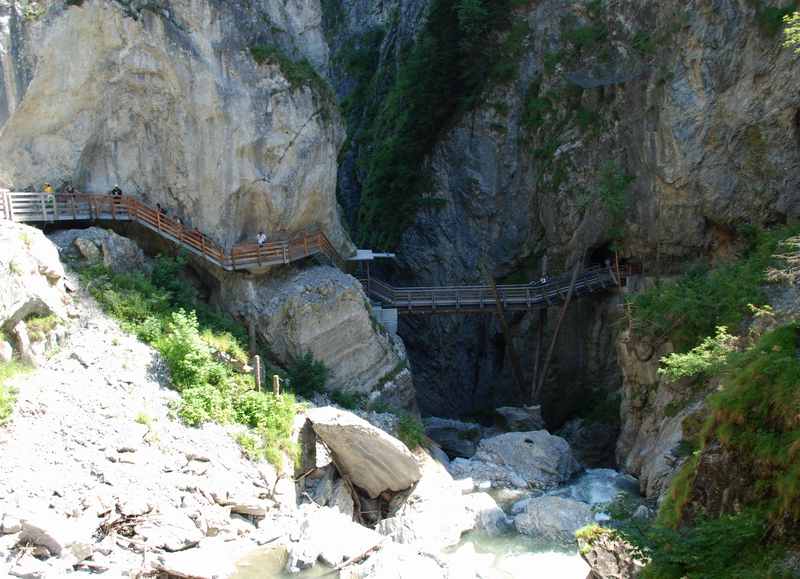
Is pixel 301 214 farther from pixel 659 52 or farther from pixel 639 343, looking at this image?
pixel 659 52

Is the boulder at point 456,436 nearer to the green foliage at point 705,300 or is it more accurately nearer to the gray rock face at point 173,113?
the green foliage at point 705,300

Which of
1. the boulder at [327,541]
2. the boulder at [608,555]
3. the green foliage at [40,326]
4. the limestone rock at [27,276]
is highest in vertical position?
the limestone rock at [27,276]

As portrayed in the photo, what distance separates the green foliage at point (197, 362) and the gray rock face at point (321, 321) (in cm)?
189

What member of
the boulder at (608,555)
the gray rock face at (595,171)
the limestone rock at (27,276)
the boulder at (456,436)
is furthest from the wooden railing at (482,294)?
the boulder at (608,555)

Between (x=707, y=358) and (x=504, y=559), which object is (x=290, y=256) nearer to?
(x=504, y=559)

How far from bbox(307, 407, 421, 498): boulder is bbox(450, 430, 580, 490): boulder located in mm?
3054

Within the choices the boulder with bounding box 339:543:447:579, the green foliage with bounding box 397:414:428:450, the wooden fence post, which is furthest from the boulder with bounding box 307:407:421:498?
the boulder with bounding box 339:543:447:579

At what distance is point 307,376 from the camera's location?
2509 centimetres

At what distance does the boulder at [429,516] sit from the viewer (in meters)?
19.1

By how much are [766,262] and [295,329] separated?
13.9 metres

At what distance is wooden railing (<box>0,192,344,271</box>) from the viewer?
2370cm

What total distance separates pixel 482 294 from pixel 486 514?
1234 centimetres

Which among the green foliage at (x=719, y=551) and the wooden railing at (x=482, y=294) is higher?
the wooden railing at (x=482, y=294)

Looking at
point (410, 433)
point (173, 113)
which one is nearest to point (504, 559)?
point (410, 433)
